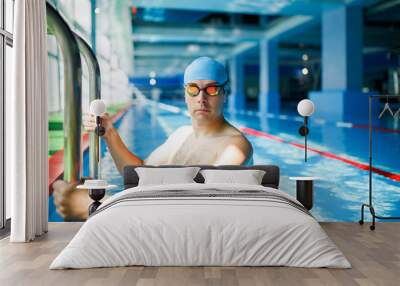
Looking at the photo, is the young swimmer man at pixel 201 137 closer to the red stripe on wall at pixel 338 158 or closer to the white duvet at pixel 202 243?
the red stripe on wall at pixel 338 158

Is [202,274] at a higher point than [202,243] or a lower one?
lower

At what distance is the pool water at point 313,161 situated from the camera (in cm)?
722

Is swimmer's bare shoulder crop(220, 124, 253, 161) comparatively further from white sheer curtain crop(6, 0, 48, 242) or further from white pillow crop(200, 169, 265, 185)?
white sheer curtain crop(6, 0, 48, 242)

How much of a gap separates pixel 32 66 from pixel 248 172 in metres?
2.46

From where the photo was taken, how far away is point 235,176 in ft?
20.4

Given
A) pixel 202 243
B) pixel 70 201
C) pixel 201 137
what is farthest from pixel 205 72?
pixel 202 243

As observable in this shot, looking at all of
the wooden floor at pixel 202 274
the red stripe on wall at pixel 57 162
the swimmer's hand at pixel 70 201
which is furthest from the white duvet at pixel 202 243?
the red stripe on wall at pixel 57 162

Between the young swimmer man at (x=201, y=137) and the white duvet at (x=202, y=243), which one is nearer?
the white duvet at (x=202, y=243)

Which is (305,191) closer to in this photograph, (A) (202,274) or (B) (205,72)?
(B) (205,72)

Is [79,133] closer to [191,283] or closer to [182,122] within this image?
[182,122]

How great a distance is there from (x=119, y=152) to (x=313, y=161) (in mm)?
3094

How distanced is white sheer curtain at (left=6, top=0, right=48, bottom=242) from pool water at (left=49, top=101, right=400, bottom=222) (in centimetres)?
126

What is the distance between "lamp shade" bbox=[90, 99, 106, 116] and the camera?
694cm

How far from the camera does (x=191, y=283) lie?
13.1 feet
